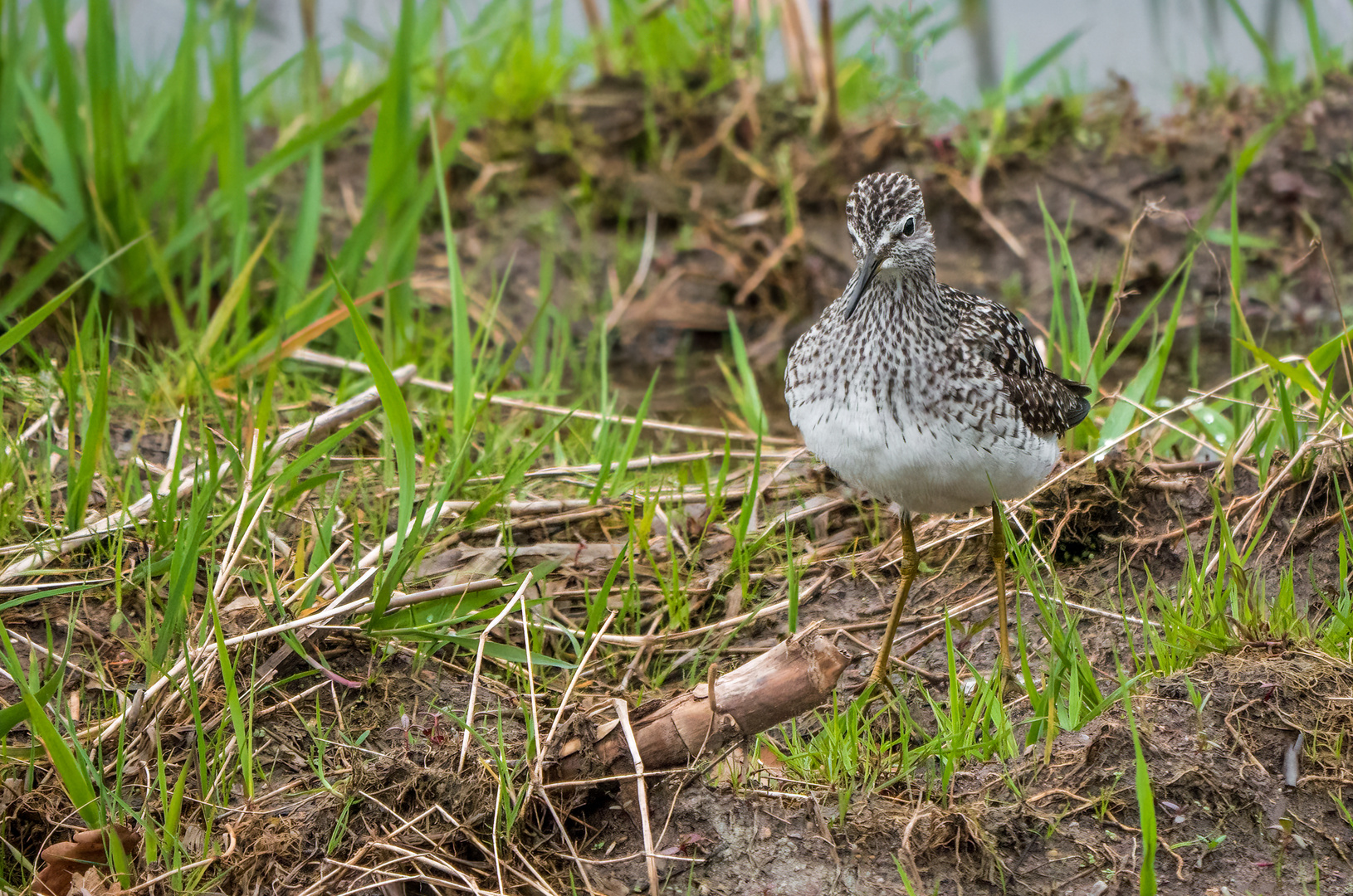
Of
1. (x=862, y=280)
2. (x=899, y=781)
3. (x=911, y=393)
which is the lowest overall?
(x=899, y=781)

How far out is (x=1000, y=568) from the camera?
432 cm

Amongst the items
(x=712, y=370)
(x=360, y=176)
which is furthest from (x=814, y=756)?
(x=360, y=176)

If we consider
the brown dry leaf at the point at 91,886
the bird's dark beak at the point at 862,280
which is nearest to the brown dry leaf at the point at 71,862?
the brown dry leaf at the point at 91,886

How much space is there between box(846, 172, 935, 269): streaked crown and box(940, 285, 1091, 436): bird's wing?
0.39 m

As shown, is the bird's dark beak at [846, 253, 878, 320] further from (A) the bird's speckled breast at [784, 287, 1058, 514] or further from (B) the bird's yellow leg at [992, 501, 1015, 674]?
(B) the bird's yellow leg at [992, 501, 1015, 674]

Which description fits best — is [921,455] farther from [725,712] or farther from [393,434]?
[393,434]

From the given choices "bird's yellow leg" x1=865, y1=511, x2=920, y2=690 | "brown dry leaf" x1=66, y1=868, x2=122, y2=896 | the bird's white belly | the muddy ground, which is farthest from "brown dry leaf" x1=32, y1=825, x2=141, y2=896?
the bird's white belly

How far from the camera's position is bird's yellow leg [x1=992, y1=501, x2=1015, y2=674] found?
4.02 m

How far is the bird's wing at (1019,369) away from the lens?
13.6 ft

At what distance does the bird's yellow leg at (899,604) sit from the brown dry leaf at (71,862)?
2.34 metres

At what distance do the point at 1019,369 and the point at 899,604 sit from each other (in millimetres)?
976

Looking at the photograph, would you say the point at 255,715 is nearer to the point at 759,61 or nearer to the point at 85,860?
the point at 85,860

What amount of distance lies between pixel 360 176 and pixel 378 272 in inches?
84.1

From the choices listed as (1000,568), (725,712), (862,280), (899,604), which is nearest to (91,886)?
(725,712)
